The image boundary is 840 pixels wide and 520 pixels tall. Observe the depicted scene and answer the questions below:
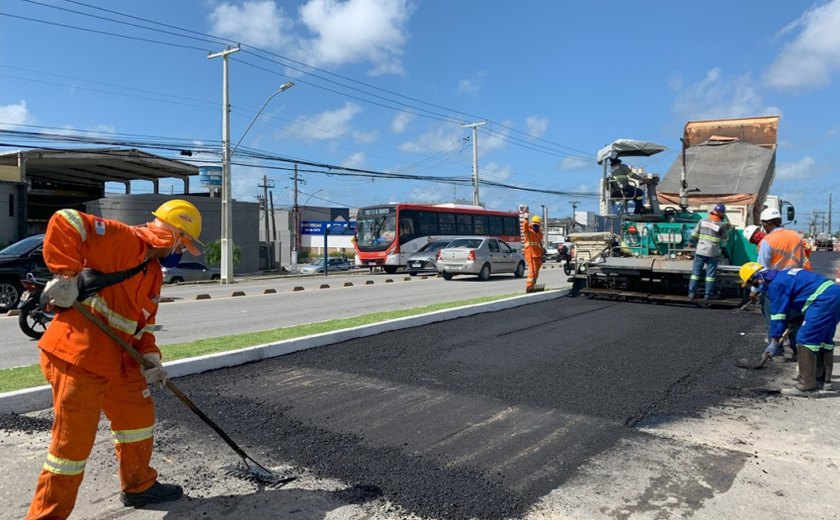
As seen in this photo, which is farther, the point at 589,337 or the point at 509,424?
the point at 589,337

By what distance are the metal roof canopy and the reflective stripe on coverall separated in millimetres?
29390

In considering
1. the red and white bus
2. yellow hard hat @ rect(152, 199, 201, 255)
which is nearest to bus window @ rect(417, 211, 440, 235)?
the red and white bus

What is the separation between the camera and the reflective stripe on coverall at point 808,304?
18.0 feet

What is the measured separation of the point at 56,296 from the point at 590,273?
10.9 meters

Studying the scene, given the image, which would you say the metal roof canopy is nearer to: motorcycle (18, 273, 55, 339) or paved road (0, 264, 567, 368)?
paved road (0, 264, 567, 368)

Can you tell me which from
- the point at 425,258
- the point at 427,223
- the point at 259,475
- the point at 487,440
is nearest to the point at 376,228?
the point at 427,223

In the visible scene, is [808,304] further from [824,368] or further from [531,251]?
[531,251]

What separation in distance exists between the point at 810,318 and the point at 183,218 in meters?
5.61

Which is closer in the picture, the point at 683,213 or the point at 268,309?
the point at 683,213

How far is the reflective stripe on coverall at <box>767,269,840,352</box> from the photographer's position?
548cm

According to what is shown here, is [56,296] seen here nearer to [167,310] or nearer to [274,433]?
[274,433]

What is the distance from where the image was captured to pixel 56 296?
113 inches

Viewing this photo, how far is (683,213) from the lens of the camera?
1195 centimetres

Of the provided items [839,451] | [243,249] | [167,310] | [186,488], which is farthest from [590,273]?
[243,249]
